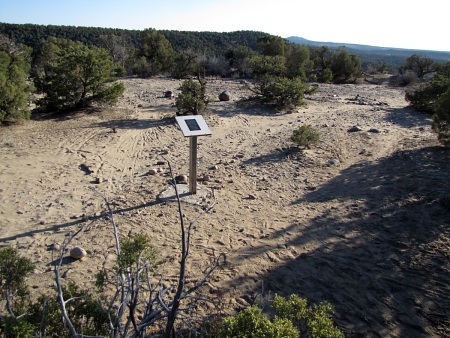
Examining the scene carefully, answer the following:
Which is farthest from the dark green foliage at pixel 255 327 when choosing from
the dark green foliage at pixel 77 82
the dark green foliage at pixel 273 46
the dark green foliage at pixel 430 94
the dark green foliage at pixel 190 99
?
the dark green foliage at pixel 273 46

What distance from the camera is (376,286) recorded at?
372 cm

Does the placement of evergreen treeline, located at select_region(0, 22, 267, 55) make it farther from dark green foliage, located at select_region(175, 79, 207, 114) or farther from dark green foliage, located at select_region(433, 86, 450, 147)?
dark green foliage, located at select_region(433, 86, 450, 147)

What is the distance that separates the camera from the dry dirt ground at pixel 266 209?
146 inches

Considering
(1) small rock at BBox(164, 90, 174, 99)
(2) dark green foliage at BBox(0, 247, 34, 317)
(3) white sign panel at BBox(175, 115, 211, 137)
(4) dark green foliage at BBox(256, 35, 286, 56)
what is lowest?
(2) dark green foliage at BBox(0, 247, 34, 317)

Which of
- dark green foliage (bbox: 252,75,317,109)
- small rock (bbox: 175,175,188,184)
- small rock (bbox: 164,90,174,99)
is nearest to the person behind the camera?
small rock (bbox: 175,175,188,184)

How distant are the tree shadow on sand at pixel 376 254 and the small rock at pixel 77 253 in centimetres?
181

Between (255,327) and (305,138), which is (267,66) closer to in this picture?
(305,138)

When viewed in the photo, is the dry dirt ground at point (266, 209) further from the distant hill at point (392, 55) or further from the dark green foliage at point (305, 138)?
the distant hill at point (392, 55)

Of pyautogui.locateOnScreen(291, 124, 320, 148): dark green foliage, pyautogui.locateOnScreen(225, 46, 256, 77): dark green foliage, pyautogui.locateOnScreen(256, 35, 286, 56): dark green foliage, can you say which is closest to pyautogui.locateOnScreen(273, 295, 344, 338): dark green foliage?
pyautogui.locateOnScreen(291, 124, 320, 148): dark green foliage

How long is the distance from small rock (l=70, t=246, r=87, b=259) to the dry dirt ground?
0.23ft

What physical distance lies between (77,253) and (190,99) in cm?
630

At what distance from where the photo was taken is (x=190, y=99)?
31.5 ft

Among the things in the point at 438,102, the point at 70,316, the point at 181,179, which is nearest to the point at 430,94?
the point at 438,102

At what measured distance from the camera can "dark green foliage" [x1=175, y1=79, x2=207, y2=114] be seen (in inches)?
379
